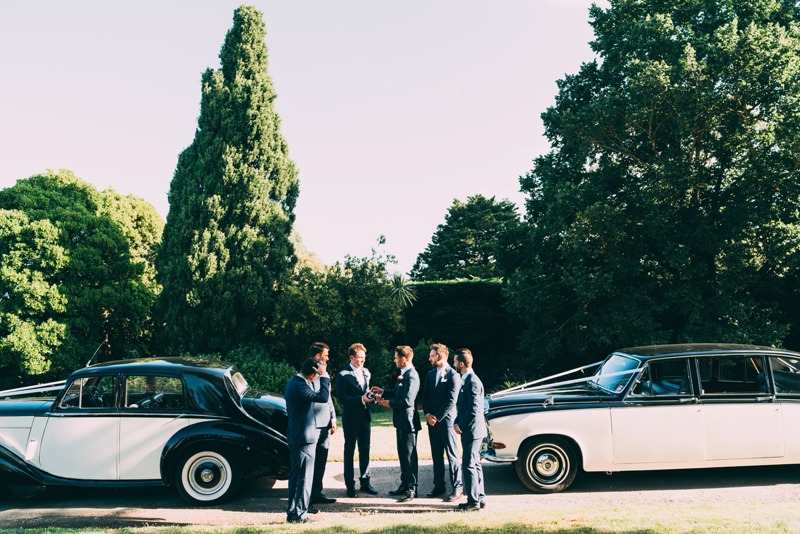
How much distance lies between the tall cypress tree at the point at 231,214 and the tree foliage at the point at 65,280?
224 centimetres

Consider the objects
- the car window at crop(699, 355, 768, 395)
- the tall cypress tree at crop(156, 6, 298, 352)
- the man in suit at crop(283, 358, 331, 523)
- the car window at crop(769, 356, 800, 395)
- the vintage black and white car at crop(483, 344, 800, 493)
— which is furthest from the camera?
the tall cypress tree at crop(156, 6, 298, 352)

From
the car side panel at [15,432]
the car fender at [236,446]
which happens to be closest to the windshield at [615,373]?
the car fender at [236,446]

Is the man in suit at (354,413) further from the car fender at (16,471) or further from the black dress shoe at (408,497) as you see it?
the car fender at (16,471)

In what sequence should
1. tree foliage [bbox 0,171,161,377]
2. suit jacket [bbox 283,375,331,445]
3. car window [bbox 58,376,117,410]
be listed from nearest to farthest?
suit jacket [bbox 283,375,331,445] → car window [bbox 58,376,117,410] → tree foliage [bbox 0,171,161,377]

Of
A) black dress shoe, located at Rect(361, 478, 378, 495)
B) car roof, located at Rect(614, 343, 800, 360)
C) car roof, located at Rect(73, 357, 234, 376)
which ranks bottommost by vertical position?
black dress shoe, located at Rect(361, 478, 378, 495)

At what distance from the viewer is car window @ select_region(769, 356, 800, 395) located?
786 cm

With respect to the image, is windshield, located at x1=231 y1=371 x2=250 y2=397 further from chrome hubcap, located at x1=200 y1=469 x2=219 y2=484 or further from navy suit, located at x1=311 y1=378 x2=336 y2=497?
navy suit, located at x1=311 y1=378 x2=336 y2=497

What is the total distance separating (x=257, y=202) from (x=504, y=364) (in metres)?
12.1

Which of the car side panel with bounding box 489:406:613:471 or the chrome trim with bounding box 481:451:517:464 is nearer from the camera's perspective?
the car side panel with bounding box 489:406:613:471

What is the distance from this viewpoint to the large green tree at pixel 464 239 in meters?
45.8

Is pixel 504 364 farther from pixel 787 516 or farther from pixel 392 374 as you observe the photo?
pixel 787 516

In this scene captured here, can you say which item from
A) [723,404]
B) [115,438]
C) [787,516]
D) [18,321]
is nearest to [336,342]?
[18,321]

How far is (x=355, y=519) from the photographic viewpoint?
6.47 m

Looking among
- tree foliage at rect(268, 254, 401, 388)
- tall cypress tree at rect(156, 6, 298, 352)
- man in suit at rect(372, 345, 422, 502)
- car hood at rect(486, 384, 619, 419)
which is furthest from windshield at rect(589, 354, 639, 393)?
tall cypress tree at rect(156, 6, 298, 352)
